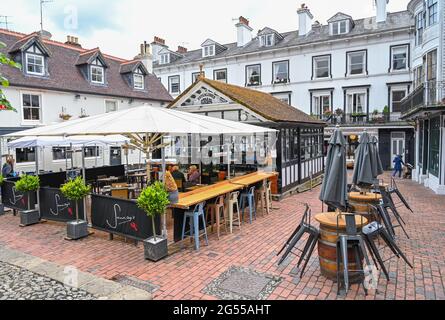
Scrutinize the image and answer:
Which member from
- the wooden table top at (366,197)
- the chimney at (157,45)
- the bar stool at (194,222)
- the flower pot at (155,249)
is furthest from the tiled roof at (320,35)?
the flower pot at (155,249)

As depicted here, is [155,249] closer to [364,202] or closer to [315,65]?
[364,202]

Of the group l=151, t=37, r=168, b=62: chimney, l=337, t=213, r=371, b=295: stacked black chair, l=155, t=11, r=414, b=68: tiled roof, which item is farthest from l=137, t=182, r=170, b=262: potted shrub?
l=151, t=37, r=168, b=62: chimney

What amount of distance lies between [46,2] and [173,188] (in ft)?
44.4

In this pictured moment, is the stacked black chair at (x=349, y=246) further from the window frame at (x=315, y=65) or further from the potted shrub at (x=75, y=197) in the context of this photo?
the window frame at (x=315, y=65)

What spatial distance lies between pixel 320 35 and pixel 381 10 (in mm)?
4514

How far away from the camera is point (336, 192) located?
18.1 feet

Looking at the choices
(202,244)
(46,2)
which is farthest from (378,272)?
(46,2)

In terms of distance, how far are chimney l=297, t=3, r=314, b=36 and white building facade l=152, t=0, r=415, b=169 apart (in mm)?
67

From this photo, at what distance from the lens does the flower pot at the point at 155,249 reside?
621cm

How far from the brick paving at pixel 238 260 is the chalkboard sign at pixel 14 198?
0.52m

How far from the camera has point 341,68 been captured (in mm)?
24500

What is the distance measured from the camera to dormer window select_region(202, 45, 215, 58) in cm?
3018
